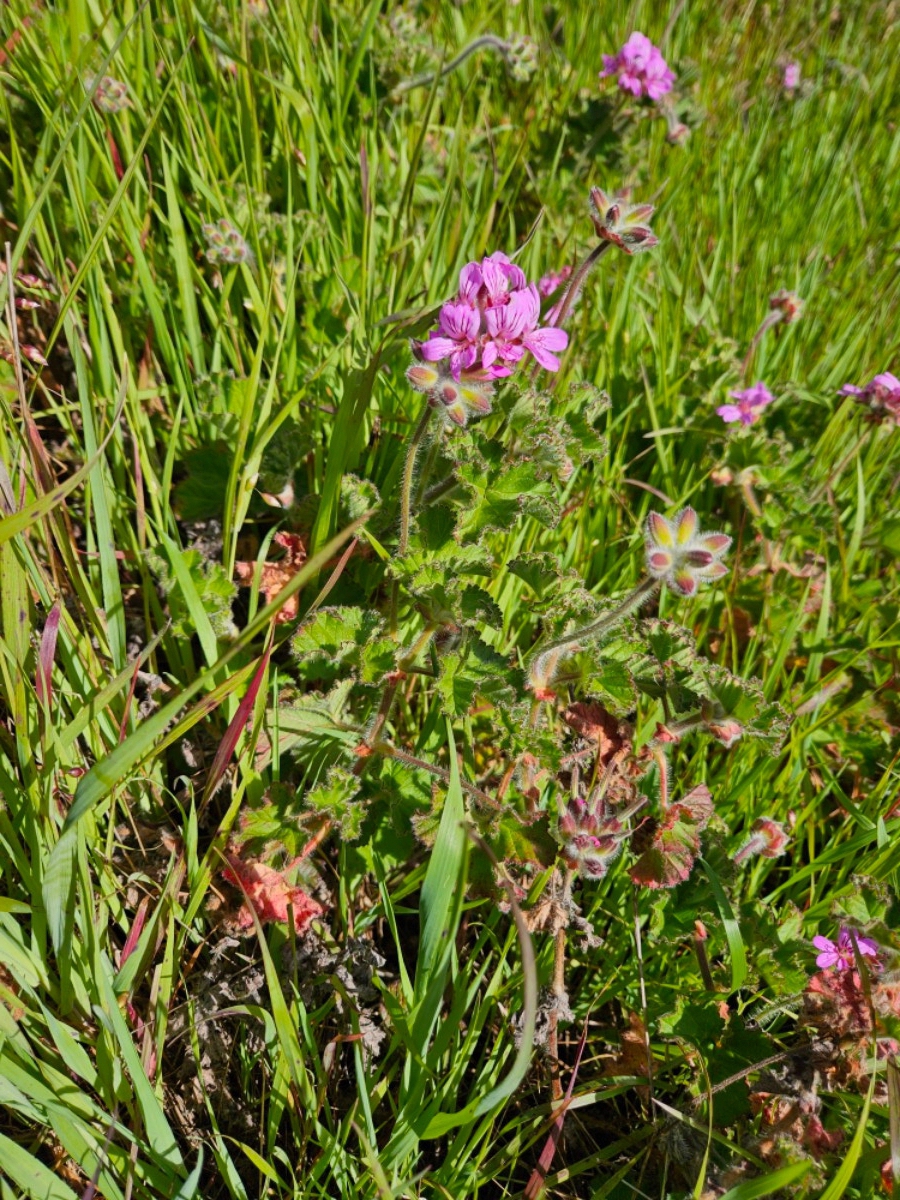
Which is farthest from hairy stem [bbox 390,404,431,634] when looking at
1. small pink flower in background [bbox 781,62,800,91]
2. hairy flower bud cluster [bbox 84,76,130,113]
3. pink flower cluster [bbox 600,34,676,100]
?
small pink flower in background [bbox 781,62,800,91]

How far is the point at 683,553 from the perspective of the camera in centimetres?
178

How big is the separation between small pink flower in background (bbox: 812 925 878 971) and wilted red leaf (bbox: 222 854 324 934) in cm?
113

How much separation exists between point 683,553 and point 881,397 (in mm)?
1422

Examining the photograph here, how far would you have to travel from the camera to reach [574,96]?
402 centimetres

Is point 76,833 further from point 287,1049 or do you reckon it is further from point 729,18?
point 729,18

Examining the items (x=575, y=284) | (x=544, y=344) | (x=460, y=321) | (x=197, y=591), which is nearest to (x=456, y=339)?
(x=460, y=321)

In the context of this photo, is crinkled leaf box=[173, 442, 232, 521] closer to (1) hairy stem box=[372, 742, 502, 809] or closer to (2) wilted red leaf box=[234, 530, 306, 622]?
(2) wilted red leaf box=[234, 530, 306, 622]

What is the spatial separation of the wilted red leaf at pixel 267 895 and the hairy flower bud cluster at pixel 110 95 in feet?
7.06

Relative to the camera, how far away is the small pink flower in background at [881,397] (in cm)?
271

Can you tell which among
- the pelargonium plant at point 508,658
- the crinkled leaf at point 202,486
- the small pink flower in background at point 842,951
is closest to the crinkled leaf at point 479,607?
the pelargonium plant at point 508,658

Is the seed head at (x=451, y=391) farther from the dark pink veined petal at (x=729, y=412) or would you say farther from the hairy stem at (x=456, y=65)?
the hairy stem at (x=456, y=65)

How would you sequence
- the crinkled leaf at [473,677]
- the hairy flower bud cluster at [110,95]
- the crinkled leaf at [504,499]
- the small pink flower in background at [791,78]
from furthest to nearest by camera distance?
1. the small pink flower in background at [791,78]
2. the hairy flower bud cluster at [110,95]
3. the crinkled leaf at [504,499]
4. the crinkled leaf at [473,677]

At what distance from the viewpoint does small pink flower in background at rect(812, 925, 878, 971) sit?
191 centimetres

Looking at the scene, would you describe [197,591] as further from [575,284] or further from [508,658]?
[575,284]
